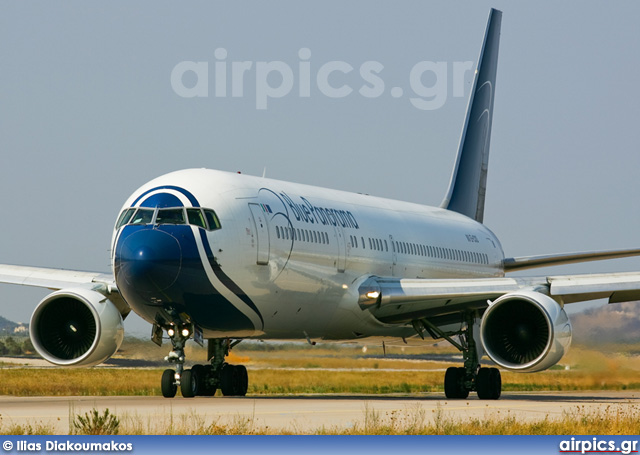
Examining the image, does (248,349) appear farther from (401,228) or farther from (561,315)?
(561,315)

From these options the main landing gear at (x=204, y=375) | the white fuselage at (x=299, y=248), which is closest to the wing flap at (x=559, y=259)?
the white fuselage at (x=299, y=248)

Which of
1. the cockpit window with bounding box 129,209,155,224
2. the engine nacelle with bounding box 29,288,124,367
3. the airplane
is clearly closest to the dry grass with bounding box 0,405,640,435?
the airplane

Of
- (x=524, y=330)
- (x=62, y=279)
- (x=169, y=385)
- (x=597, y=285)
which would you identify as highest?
(x=62, y=279)

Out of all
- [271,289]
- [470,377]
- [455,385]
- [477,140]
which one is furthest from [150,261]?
[477,140]

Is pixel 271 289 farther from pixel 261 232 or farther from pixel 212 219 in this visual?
pixel 212 219

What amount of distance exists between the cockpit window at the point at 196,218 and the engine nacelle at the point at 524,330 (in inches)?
197

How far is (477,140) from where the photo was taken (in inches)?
1319

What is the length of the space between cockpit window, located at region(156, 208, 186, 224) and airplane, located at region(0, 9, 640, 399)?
0.05 feet

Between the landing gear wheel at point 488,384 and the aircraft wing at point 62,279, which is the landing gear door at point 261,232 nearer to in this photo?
the aircraft wing at point 62,279

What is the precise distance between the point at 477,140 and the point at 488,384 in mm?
12493

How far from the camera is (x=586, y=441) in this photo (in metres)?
11.4

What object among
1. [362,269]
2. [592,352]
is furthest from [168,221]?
[592,352]

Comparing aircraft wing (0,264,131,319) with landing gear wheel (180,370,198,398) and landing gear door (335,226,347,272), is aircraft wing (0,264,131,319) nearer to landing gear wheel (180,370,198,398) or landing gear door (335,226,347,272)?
landing gear wheel (180,370,198,398)

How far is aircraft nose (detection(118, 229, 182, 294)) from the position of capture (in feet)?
57.8
